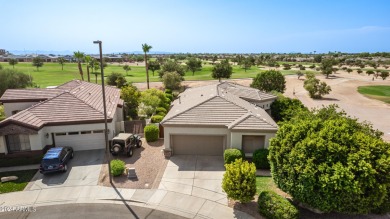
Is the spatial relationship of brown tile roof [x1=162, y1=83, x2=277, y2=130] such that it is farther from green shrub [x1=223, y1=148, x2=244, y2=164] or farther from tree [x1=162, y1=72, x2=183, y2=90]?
tree [x1=162, y1=72, x2=183, y2=90]

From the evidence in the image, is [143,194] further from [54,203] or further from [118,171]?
[54,203]

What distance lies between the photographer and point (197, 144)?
22250 millimetres

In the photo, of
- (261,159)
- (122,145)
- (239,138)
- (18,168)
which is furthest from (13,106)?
(261,159)

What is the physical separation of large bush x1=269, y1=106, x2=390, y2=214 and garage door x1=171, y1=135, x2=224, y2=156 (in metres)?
8.60

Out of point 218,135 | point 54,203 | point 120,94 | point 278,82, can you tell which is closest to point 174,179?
point 218,135

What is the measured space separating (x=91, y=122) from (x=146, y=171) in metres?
7.22

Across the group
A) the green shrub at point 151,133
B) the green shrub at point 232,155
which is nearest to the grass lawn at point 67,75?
the green shrub at point 151,133

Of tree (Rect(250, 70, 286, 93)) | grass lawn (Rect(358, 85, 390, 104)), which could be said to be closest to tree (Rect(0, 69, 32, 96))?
tree (Rect(250, 70, 286, 93))

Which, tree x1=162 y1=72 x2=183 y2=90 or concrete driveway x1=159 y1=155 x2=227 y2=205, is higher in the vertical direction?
tree x1=162 y1=72 x2=183 y2=90

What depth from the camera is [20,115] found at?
21.7m

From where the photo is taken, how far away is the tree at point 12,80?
41375 mm

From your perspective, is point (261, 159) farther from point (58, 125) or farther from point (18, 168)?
point (18, 168)

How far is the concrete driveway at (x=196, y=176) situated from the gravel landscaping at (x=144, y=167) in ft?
2.13

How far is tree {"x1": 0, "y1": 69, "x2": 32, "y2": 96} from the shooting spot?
4138 centimetres
